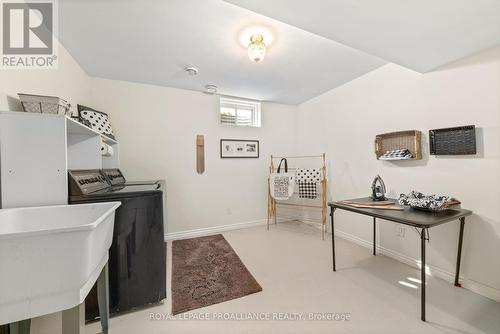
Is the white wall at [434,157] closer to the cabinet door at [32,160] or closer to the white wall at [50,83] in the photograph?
the cabinet door at [32,160]

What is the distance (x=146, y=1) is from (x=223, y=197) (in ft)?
8.78

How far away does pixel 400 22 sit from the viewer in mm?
1344

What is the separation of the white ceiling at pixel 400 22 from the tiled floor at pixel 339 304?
2.13 meters

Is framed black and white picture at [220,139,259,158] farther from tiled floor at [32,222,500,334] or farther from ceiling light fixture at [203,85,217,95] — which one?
tiled floor at [32,222,500,334]

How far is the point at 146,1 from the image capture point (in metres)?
1.40

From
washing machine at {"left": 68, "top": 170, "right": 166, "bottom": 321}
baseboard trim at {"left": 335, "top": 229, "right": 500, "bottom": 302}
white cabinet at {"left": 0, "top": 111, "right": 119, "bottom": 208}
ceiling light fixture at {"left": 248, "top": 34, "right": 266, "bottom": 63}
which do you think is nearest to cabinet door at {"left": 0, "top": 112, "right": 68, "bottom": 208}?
white cabinet at {"left": 0, "top": 111, "right": 119, "bottom": 208}

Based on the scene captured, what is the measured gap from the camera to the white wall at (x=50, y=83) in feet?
4.20

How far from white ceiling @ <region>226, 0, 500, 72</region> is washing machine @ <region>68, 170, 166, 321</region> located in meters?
1.59

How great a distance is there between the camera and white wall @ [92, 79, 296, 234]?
9.18ft

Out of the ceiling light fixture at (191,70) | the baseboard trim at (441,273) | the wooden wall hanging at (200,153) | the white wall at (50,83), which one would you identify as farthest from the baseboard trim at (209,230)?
the ceiling light fixture at (191,70)

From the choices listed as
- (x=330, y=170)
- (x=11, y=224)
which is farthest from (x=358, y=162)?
(x=11, y=224)

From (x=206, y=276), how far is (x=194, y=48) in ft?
7.85

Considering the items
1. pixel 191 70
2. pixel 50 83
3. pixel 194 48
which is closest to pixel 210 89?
pixel 191 70

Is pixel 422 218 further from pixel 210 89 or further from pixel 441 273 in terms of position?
pixel 210 89
